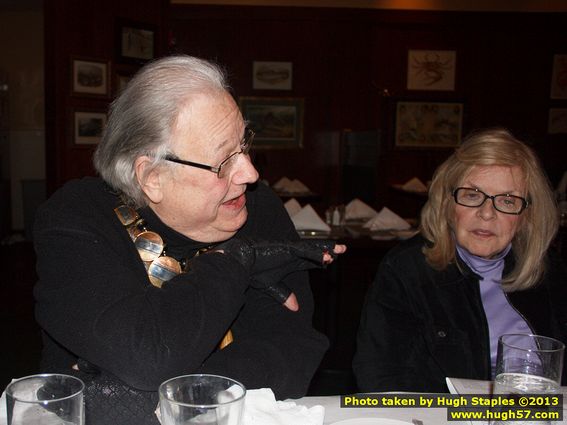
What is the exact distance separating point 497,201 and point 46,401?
1556mm

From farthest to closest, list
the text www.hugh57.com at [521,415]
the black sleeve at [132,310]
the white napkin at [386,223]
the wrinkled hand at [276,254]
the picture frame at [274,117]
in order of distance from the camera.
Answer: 1. the picture frame at [274,117]
2. the white napkin at [386,223]
3. the wrinkled hand at [276,254]
4. the black sleeve at [132,310]
5. the text www.hugh57.com at [521,415]

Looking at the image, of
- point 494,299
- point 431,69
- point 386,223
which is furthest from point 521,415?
point 431,69

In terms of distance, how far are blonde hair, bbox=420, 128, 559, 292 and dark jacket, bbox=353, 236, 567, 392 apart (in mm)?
42

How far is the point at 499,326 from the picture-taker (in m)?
1.96

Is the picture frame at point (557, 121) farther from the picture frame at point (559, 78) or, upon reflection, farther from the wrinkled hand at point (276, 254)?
the wrinkled hand at point (276, 254)

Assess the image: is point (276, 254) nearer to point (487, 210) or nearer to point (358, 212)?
point (487, 210)

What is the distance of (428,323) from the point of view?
1976mm

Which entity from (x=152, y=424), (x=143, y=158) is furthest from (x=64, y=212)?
(x=152, y=424)

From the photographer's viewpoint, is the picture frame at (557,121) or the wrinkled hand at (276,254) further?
the picture frame at (557,121)

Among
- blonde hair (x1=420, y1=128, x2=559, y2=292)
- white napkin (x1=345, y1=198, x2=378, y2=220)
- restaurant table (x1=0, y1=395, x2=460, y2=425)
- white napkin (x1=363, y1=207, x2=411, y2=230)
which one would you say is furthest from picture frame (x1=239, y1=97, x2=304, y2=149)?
restaurant table (x1=0, y1=395, x2=460, y2=425)

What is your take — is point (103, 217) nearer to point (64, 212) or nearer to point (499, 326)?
point (64, 212)

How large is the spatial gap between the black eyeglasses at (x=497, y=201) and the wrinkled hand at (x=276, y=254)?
767 millimetres

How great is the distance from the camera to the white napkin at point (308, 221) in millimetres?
3893

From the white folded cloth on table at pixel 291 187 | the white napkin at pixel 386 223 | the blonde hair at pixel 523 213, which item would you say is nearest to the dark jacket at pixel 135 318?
the blonde hair at pixel 523 213
